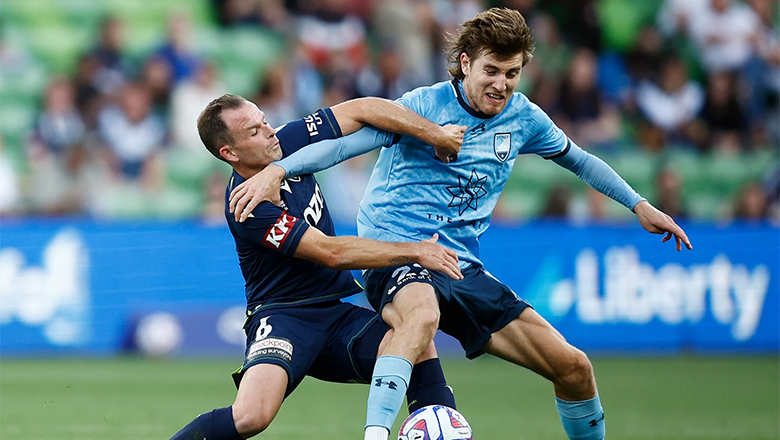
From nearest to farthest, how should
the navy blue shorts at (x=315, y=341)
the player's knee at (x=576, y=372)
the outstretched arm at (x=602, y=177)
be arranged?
the navy blue shorts at (x=315, y=341)
the player's knee at (x=576, y=372)
the outstretched arm at (x=602, y=177)


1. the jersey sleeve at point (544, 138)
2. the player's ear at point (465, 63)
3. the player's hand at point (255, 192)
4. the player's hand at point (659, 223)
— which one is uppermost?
the player's ear at point (465, 63)

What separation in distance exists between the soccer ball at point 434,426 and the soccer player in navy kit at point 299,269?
210mm

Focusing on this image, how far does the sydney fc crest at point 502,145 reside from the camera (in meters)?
5.77

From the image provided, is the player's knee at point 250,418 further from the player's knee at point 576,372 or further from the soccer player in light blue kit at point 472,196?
the player's knee at point 576,372

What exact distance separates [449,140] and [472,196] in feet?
1.50

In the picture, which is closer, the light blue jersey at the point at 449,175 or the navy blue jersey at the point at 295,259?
the navy blue jersey at the point at 295,259

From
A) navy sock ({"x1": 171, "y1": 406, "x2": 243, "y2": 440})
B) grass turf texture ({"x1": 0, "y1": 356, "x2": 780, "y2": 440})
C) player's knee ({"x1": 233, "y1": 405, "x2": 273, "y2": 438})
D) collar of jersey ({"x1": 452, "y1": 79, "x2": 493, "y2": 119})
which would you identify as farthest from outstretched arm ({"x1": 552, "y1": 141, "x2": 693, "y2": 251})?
navy sock ({"x1": 171, "y1": 406, "x2": 243, "y2": 440})

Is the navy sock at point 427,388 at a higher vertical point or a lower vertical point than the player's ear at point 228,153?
lower

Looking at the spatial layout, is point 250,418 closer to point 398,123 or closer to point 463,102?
point 398,123

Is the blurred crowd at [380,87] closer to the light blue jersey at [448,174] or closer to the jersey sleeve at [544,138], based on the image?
the jersey sleeve at [544,138]

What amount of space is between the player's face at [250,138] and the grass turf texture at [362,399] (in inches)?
82.8

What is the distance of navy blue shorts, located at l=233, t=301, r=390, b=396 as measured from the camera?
5270mm

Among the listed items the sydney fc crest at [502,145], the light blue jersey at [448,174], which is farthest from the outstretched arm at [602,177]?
the sydney fc crest at [502,145]

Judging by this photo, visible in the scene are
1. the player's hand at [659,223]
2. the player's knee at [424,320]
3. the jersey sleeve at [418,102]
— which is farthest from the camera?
the player's hand at [659,223]
